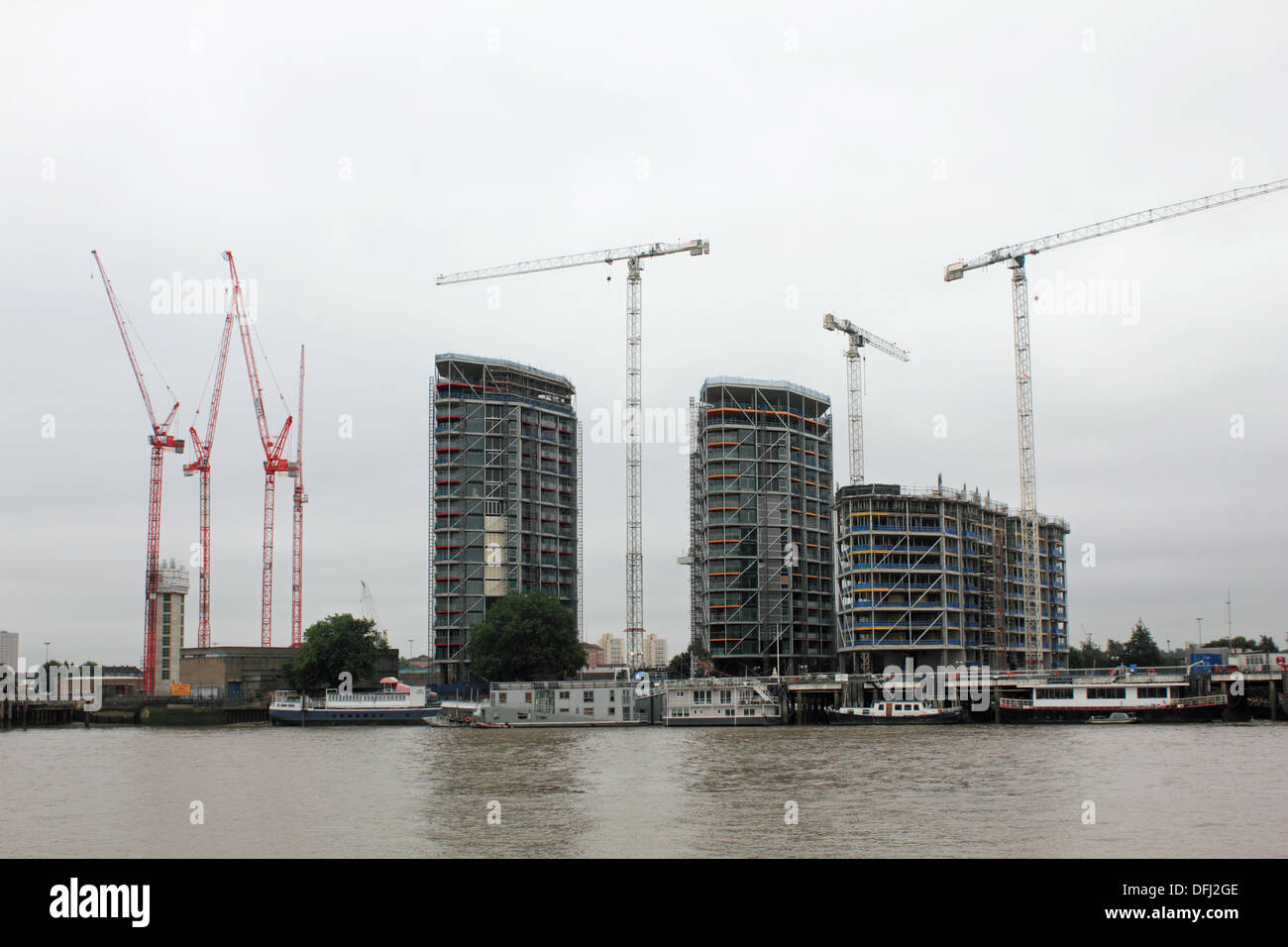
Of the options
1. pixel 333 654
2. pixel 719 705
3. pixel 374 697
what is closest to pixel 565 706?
pixel 719 705

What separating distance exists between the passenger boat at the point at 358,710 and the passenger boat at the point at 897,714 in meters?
52.7

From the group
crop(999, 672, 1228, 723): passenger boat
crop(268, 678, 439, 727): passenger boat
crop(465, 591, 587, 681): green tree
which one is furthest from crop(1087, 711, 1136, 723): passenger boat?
crop(268, 678, 439, 727): passenger boat

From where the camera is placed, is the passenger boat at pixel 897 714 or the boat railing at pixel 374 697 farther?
the boat railing at pixel 374 697

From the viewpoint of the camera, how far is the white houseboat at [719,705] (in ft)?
440

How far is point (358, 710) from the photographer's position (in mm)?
144625

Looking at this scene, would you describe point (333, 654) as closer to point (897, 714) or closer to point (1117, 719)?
point (897, 714)

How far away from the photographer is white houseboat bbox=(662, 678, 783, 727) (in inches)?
5281

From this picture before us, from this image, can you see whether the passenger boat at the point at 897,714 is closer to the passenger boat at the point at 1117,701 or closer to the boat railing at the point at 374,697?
the passenger boat at the point at 1117,701

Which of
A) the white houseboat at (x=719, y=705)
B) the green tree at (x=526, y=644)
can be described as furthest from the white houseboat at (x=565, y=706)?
the green tree at (x=526, y=644)

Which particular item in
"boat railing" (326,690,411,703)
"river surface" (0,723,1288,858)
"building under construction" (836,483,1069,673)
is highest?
"building under construction" (836,483,1069,673)

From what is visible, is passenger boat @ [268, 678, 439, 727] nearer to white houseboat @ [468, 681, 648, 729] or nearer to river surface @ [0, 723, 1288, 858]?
white houseboat @ [468, 681, 648, 729]

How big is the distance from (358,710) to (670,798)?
9721cm

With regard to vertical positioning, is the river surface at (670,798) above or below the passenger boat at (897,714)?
above

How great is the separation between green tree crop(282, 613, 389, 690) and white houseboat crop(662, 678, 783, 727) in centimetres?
5193
